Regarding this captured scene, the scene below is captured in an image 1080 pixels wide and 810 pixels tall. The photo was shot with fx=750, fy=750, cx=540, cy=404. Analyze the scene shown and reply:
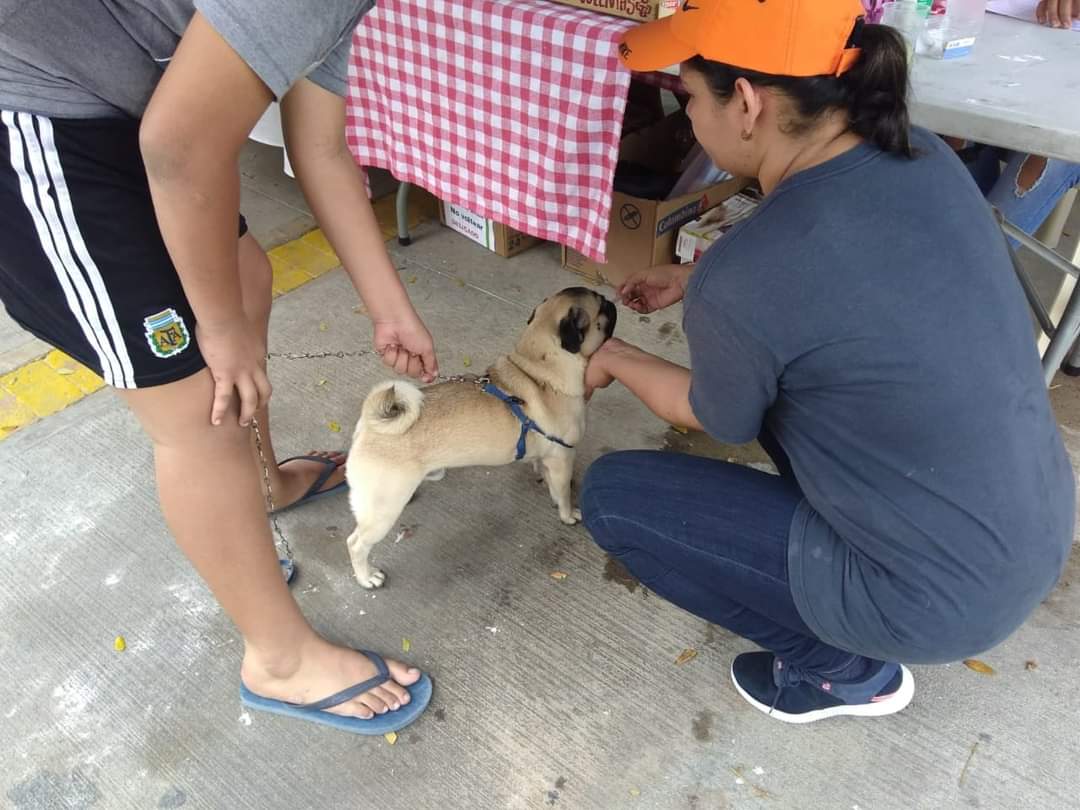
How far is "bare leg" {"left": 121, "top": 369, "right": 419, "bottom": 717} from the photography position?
1.40 m

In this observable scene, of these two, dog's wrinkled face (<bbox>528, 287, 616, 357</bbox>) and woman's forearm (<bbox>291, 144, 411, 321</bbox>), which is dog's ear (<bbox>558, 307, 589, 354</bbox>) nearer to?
dog's wrinkled face (<bbox>528, 287, 616, 357</bbox>)

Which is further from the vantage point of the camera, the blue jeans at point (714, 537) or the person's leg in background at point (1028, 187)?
the person's leg in background at point (1028, 187)

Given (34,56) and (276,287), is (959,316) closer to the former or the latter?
(34,56)

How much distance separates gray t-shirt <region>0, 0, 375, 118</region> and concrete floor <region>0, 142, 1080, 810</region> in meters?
1.49

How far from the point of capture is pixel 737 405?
1.38m

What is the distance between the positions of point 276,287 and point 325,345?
1.90ft

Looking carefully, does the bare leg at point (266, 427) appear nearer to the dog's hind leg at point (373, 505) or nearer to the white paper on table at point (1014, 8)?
the dog's hind leg at point (373, 505)

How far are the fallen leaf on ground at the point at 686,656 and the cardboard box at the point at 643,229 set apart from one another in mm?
1648

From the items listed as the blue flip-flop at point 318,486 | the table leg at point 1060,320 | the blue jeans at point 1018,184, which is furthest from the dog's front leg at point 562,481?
the blue jeans at point 1018,184

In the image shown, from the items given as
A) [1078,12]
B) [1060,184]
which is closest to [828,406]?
[1060,184]

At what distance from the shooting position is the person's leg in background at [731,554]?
1565 millimetres

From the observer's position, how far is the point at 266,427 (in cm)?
220

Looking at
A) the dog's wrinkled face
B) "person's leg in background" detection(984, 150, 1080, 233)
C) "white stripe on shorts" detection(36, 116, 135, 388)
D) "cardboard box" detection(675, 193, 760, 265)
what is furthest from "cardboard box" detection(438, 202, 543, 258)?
"white stripe on shorts" detection(36, 116, 135, 388)

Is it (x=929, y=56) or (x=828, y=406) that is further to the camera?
(x=929, y=56)
